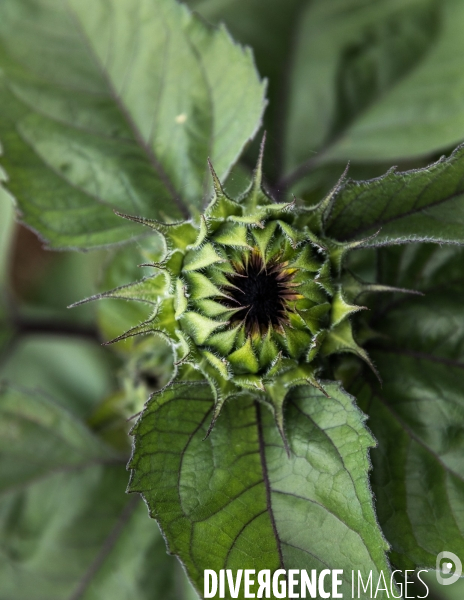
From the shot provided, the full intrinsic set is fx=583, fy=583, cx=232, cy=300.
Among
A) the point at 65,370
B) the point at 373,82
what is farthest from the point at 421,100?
the point at 65,370

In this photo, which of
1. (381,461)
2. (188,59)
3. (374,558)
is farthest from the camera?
(188,59)

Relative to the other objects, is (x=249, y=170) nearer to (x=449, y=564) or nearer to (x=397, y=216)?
(x=397, y=216)

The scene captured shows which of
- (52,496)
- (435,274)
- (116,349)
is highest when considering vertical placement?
(116,349)

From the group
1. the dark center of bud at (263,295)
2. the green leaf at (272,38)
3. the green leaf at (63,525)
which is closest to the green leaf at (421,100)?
the green leaf at (272,38)

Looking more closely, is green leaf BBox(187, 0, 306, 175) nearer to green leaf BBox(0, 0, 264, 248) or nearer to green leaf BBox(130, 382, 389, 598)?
green leaf BBox(0, 0, 264, 248)

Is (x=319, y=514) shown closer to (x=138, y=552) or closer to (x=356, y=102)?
(x=138, y=552)

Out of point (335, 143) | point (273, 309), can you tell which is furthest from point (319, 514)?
point (335, 143)

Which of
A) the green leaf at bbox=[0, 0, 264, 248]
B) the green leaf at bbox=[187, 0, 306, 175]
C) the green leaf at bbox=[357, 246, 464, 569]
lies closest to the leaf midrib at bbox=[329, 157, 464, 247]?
the green leaf at bbox=[357, 246, 464, 569]

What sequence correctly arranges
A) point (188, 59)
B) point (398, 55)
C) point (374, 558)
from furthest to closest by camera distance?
point (398, 55)
point (188, 59)
point (374, 558)
